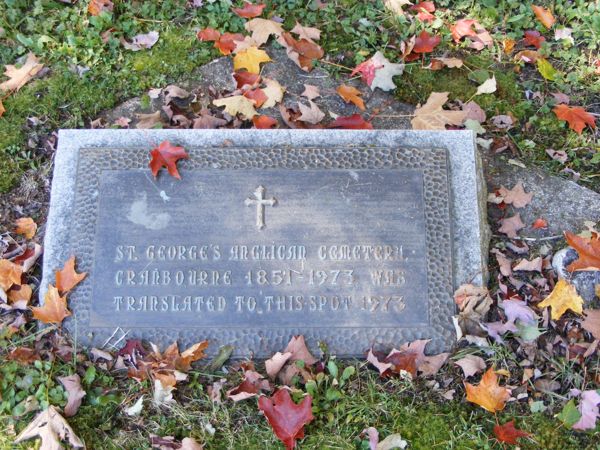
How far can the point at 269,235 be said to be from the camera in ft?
9.32

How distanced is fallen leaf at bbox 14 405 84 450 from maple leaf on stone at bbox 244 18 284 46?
7.68 feet

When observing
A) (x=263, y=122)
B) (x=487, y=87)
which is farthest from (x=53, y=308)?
(x=487, y=87)

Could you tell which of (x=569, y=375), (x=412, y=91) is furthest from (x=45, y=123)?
(x=569, y=375)

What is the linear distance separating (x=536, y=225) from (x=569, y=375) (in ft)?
2.57

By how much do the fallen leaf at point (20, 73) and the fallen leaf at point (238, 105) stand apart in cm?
116

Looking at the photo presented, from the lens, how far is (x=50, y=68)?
142 inches

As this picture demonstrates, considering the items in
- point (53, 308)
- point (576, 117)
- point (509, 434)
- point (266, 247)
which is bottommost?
point (509, 434)

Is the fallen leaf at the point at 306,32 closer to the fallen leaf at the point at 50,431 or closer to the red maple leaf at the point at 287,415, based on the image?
the red maple leaf at the point at 287,415

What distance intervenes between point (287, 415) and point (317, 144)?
132 cm

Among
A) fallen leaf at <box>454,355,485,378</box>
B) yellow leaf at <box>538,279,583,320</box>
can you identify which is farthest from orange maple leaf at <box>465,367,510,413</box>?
yellow leaf at <box>538,279,583,320</box>

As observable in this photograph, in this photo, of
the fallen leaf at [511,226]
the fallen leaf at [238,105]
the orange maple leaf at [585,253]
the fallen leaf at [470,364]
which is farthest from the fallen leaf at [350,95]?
the fallen leaf at [470,364]

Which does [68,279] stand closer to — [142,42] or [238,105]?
[238,105]

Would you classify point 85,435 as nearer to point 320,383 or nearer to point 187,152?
point 320,383

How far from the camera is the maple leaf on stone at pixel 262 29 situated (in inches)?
143
